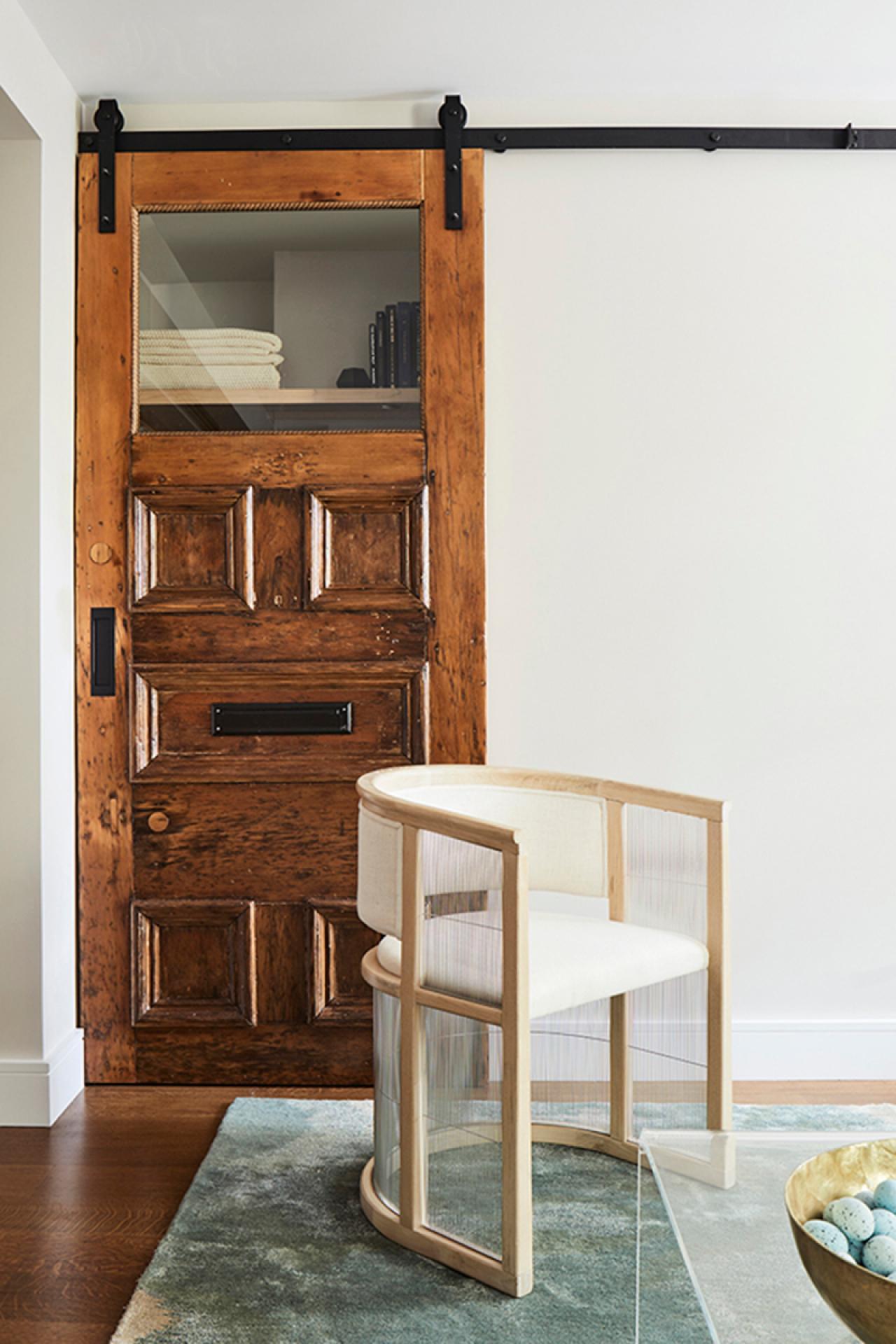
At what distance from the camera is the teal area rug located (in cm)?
177

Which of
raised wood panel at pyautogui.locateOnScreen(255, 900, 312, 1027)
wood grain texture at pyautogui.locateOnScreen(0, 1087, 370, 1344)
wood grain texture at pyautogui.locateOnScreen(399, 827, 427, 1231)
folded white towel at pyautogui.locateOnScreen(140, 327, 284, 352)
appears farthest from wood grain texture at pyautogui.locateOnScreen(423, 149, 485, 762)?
wood grain texture at pyautogui.locateOnScreen(0, 1087, 370, 1344)

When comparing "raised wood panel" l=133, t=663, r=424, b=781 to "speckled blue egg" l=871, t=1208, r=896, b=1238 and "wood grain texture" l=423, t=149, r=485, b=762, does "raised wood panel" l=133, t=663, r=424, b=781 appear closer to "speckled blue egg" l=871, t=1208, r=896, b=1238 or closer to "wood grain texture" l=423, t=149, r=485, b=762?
"wood grain texture" l=423, t=149, r=485, b=762

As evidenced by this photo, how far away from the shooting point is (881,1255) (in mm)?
1125

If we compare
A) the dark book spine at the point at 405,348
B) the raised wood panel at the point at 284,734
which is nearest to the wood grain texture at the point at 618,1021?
the raised wood panel at the point at 284,734

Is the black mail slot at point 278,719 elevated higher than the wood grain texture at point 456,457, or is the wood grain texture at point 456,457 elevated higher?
the wood grain texture at point 456,457

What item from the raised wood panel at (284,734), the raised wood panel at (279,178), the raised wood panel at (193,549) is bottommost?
the raised wood panel at (284,734)

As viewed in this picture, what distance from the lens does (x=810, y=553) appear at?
9.84ft

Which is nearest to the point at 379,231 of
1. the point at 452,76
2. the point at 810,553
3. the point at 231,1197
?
the point at 452,76

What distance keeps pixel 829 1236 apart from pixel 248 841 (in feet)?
6.47

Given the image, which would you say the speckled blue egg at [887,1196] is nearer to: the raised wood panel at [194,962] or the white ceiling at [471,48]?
the raised wood panel at [194,962]

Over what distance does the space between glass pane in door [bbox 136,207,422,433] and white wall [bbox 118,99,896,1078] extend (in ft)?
0.82

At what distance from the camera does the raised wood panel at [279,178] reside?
2.92 meters

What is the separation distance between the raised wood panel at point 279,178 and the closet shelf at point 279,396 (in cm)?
46

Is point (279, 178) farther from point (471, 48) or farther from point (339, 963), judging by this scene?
point (339, 963)
